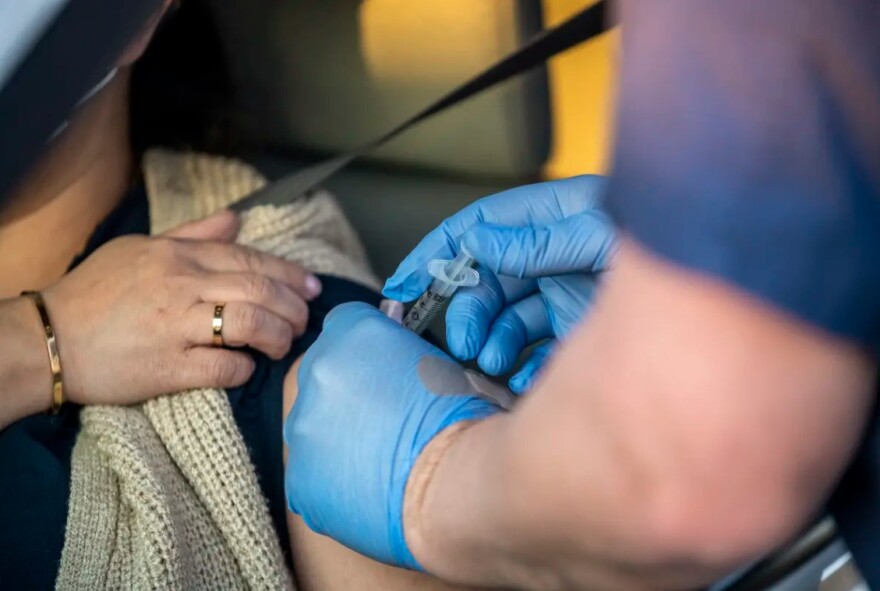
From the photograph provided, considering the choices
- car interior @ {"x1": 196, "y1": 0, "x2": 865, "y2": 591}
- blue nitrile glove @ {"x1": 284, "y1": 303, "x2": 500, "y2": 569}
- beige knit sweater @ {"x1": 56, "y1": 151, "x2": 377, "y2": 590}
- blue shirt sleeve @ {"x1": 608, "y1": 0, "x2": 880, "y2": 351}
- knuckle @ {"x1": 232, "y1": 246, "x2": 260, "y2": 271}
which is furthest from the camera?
car interior @ {"x1": 196, "y1": 0, "x2": 865, "y2": 591}

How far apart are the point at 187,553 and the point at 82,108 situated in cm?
53

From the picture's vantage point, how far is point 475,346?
2.38 feet

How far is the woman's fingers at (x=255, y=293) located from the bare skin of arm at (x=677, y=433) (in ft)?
1.88

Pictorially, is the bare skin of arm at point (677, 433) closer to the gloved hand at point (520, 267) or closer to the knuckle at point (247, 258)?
the gloved hand at point (520, 267)

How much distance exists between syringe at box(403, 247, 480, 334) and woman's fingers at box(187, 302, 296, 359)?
0.23 metres

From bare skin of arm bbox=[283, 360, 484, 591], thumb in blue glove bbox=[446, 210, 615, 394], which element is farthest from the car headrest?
bare skin of arm bbox=[283, 360, 484, 591]

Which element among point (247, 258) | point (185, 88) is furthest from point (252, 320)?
point (185, 88)

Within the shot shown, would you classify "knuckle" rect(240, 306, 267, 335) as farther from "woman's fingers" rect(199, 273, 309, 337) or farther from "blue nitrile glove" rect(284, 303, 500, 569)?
"blue nitrile glove" rect(284, 303, 500, 569)

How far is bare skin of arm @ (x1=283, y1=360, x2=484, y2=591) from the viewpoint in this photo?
2.48ft

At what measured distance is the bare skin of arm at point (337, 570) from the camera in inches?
29.8

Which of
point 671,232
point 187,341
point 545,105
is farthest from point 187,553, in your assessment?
point 545,105

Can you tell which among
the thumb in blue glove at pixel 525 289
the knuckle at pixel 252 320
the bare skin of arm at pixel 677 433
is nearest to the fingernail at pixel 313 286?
the knuckle at pixel 252 320

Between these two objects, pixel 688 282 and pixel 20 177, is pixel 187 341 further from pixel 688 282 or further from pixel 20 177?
pixel 688 282

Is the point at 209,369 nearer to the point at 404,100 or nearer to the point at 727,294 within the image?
the point at 404,100
